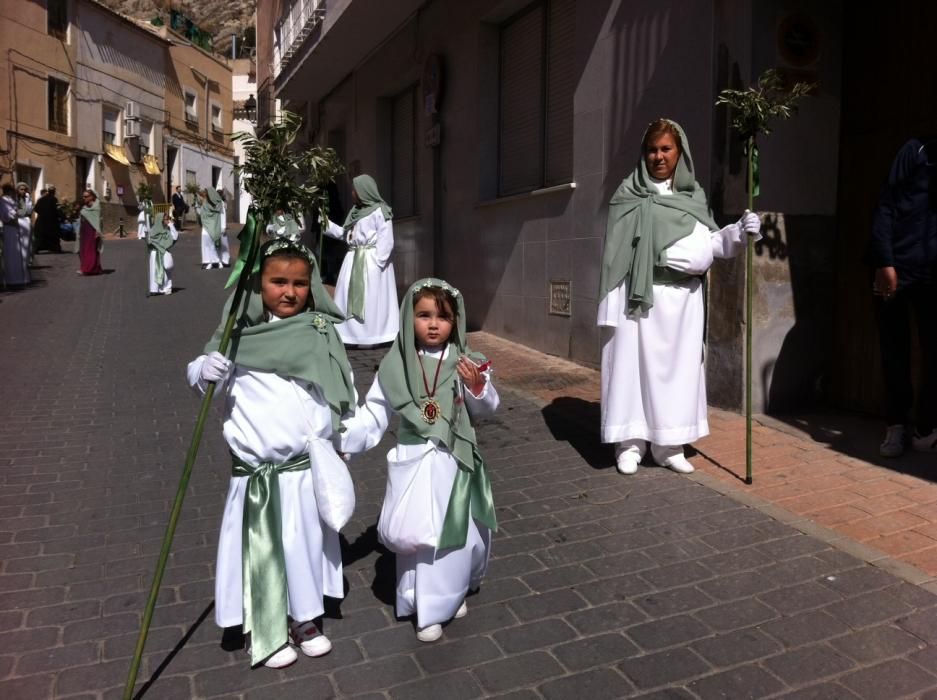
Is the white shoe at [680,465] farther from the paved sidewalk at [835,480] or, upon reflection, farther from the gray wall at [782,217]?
the gray wall at [782,217]

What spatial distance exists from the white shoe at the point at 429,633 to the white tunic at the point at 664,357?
7.38 feet

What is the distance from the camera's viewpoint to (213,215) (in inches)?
827

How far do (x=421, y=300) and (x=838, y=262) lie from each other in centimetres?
450

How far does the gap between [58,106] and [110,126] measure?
11.6 feet

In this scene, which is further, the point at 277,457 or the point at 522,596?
the point at 522,596

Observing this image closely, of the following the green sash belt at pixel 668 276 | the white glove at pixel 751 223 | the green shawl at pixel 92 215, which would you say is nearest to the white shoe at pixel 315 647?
the green sash belt at pixel 668 276

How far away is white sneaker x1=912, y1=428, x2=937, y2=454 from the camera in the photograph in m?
5.26

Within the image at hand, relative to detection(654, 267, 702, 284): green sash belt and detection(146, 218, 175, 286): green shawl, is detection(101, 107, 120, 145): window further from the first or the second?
detection(654, 267, 702, 284): green sash belt

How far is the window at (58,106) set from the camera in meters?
32.4

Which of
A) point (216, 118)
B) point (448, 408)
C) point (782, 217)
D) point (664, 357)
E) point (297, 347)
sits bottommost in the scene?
point (448, 408)

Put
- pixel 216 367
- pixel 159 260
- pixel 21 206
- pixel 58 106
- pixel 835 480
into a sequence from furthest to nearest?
pixel 58 106, pixel 21 206, pixel 159 260, pixel 835 480, pixel 216 367

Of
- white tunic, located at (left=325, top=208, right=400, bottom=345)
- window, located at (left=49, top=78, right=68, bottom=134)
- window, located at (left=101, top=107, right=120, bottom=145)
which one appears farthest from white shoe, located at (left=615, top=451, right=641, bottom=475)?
window, located at (left=101, top=107, right=120, bottom=145)

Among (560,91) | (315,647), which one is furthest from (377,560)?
(560,91)

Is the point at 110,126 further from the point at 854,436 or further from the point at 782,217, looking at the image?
the point at 854,436
